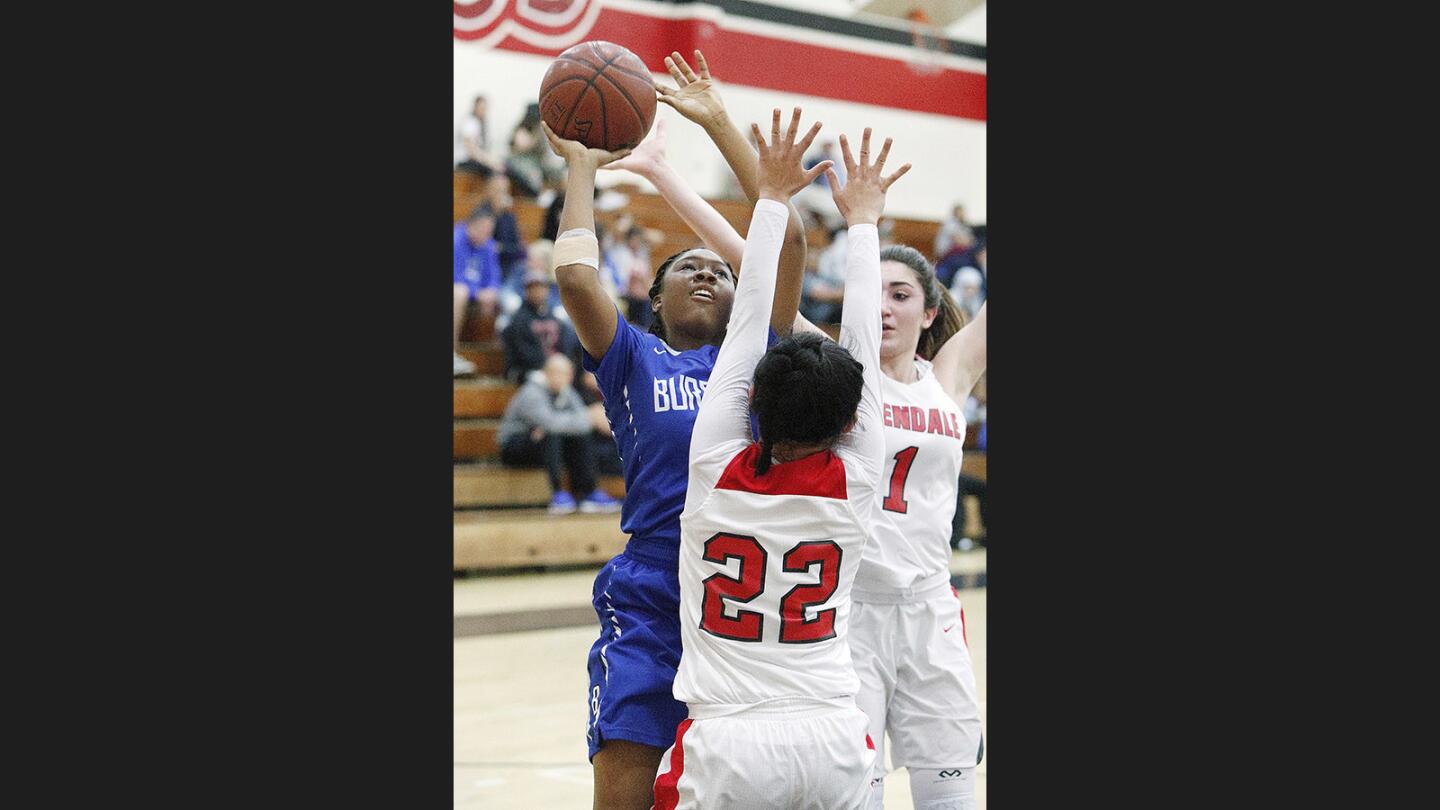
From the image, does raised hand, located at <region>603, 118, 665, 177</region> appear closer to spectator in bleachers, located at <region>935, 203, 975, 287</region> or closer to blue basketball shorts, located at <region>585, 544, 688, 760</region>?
blue basketball shorts, located at <region>585, 544, 688, 760</region>

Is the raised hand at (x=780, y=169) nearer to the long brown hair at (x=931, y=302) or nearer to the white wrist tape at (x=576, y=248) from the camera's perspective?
the white wrist tape at (x=576, y=248)

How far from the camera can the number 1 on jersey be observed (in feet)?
11.8

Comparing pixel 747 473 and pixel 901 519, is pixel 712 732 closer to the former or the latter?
pixel 747 473

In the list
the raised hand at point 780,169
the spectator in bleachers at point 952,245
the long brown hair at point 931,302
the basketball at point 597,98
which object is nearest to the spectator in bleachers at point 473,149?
the spectator in bleachers at point 952,245

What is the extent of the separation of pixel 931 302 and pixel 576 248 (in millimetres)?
1446

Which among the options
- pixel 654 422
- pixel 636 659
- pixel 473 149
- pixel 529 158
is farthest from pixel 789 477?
pixel 529 158

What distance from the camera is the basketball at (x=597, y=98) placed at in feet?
9.64

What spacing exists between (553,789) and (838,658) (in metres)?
2.74

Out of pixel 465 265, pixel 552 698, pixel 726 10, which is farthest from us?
pixel 726 10

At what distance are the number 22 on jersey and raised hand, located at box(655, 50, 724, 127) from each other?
0.96m

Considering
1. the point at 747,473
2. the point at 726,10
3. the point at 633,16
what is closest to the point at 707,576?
the point at 747,473

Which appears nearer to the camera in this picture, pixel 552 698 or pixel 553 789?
pixel 553 789

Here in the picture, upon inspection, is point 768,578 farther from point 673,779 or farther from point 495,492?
point 495,492

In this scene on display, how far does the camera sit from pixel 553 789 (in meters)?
4.99
